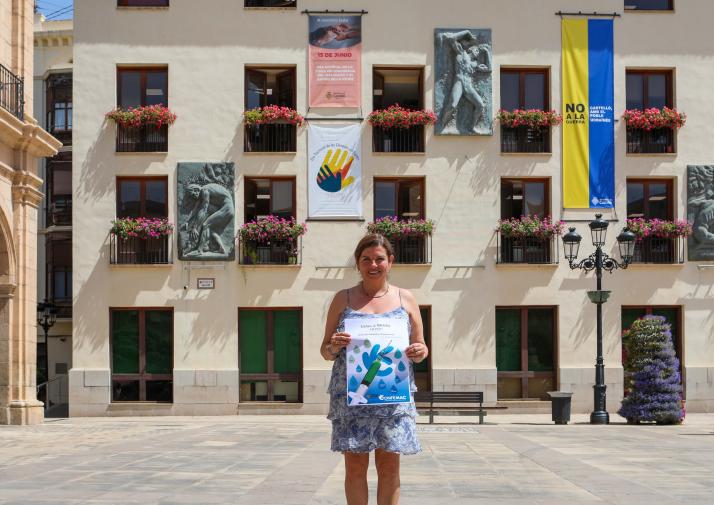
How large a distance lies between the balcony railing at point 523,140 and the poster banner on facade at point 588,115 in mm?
626

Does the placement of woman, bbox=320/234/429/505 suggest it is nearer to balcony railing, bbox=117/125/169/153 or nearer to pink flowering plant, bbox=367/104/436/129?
pink flowering plant, bbox=367/104/436/129

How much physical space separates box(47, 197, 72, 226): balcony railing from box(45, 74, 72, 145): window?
220cm

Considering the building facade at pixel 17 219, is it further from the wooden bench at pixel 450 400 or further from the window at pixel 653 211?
the window at pixel 653 211

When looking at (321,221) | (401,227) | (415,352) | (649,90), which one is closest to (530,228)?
(401,227)

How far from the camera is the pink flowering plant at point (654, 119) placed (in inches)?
1148

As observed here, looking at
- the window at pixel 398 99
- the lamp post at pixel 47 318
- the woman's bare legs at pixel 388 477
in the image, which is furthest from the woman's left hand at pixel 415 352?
the lamp post at pixel 47 318

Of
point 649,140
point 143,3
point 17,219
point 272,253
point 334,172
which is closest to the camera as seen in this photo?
point 17,219

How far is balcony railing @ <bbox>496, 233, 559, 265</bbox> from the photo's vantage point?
2908 cm

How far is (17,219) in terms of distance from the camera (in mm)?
22500

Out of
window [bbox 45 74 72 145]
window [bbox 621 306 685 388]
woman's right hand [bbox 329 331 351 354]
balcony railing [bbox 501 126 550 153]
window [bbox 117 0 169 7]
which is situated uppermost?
window [bbox 117 0 169 7]

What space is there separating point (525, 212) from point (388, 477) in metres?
23.1

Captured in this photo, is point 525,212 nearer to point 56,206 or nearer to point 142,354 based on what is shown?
point 142,354

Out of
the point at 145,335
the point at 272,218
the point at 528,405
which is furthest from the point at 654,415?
the point at 145,335

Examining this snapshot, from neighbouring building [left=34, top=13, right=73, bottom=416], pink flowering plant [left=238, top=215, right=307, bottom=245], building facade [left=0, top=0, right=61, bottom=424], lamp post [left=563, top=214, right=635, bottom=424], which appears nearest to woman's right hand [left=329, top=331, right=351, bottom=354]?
building facade [left=0, top=0, right=61, bottom=424]
